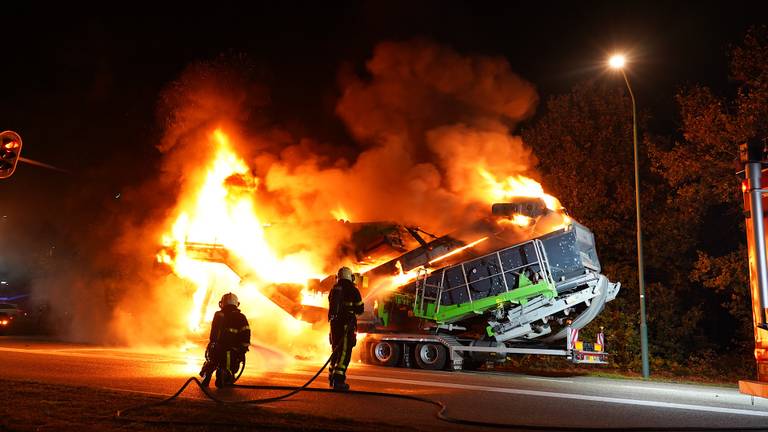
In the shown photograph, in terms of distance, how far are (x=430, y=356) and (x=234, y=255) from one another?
20.0ft

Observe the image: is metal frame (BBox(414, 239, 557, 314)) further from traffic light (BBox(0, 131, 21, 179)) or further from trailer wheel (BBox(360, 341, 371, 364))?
traffic light (BBox(0, 131, 21, 179))

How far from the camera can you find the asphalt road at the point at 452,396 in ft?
23.2

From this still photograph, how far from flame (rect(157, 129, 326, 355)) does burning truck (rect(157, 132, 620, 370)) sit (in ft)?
0.12

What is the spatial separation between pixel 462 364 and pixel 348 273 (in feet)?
19.0

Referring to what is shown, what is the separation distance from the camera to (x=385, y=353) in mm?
15195

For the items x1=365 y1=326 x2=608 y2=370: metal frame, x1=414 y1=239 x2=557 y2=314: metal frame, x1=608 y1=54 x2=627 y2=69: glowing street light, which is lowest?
x1=365 y1=326 x2=608 y2=370: metal frame

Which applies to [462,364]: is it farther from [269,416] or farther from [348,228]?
[269,416]

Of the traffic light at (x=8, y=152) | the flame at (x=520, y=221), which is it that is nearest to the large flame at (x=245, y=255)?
the flame at (x=520, y=221)

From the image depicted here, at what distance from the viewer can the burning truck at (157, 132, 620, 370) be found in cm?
1392

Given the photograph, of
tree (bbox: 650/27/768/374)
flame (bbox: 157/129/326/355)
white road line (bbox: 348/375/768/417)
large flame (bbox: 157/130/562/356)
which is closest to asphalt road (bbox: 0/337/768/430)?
white road line (bbox: 348/375/768/417)

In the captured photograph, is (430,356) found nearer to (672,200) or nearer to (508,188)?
(508,188)

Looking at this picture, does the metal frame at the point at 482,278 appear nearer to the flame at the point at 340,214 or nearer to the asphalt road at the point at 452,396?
the asphalt road at the point at 452,396

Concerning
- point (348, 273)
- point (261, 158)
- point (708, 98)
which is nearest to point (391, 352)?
point (348, 273)

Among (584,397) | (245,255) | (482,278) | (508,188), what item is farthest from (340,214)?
(584,397)
